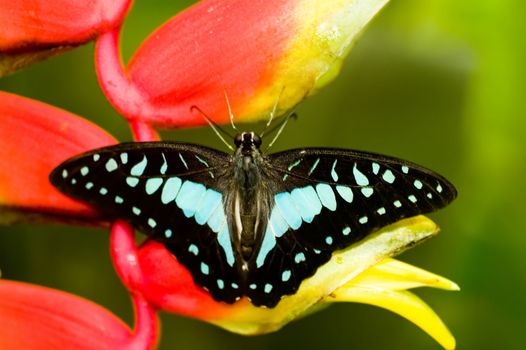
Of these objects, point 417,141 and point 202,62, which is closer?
point 202,62

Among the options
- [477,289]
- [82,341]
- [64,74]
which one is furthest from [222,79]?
[477,289]

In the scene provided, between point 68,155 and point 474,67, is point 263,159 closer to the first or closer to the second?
point 68,155

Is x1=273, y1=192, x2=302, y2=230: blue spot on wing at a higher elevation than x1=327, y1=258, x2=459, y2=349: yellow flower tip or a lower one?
higher

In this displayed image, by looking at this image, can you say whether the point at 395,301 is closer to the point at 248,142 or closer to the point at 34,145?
the point at 248,142

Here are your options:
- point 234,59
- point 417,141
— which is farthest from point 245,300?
point 417,141

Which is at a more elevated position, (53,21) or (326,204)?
(53,21)

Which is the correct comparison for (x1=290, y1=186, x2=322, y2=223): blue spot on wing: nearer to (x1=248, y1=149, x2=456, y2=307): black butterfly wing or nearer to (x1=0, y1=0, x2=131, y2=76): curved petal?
(x1=248, y1=149, x2=456, y2=307): black butterfly wing

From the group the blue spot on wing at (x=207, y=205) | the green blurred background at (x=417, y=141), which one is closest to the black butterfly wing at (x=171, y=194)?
the blue spot on wing at (x=207, y=205)

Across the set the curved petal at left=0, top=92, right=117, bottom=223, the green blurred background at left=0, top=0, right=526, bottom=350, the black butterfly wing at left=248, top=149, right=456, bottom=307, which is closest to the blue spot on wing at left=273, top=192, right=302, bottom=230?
the black butterfly wing at left=248, top=149, right=456, bottom=307
